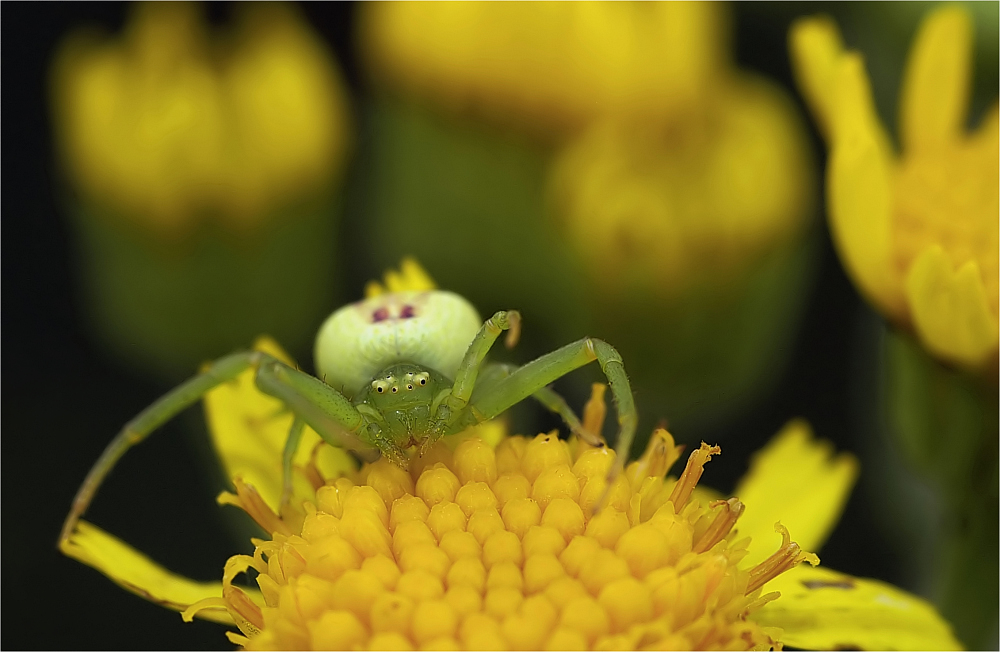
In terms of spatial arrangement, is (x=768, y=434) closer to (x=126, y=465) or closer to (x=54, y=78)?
(x=126, y=465)

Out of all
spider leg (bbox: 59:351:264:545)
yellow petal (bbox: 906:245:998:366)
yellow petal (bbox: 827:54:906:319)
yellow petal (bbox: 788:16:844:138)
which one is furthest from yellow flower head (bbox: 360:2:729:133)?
spider leg (bbox: 59:351:264:545)

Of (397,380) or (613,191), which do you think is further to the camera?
(613,191)

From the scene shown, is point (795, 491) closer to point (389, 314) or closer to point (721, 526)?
point (721, 526)

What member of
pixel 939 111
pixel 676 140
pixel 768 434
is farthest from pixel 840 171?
pixel 768 434

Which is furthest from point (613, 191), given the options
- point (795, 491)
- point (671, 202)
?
point (795, 491)

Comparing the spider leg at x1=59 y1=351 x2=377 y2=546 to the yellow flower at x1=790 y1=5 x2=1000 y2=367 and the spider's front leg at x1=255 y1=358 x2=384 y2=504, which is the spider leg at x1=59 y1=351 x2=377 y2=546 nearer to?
the spider's front leg at x1=255 y1=358 x2=384 y2=504

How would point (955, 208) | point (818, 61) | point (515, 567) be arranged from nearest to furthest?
point (515, 567) → point (955, 208) → point (818, 61)
